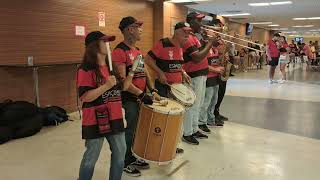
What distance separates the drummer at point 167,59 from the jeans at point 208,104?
118 cm

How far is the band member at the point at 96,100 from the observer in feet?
7.73

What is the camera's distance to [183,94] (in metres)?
3.53

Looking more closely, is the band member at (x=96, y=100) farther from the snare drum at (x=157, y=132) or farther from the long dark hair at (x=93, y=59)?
the snare drum at (x=157, y=132)

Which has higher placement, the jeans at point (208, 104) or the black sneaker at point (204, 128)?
the jeans at point (208, 104)

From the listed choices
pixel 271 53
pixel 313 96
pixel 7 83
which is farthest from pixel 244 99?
pixel 7 83

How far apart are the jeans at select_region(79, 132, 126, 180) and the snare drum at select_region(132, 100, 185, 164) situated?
1.51 feet

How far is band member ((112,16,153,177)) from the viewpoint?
2.96 meters

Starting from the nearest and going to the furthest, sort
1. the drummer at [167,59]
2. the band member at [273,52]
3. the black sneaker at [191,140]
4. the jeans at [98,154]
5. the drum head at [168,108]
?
the jeans at [98,154] < the drum head at [168,108] < the drummer at [167,59] < the black sneaker at [191,140] < the band member at [273,52]

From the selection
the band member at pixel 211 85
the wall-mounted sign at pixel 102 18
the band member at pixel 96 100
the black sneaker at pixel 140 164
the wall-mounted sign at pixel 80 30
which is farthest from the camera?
the wall-mounted sign at pixel 102 18

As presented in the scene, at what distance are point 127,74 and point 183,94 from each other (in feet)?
2.69

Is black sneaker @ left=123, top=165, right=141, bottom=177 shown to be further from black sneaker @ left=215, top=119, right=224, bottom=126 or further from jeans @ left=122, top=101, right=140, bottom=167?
black sneaker @ left=215, top=119, right=224, bottom=126

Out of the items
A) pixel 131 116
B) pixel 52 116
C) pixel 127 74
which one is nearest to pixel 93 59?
pixel 127 74

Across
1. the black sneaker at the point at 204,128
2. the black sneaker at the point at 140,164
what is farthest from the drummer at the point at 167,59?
the black sneaker at the point at 204,128

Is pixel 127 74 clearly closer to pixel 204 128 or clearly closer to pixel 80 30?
pixel 204 128
